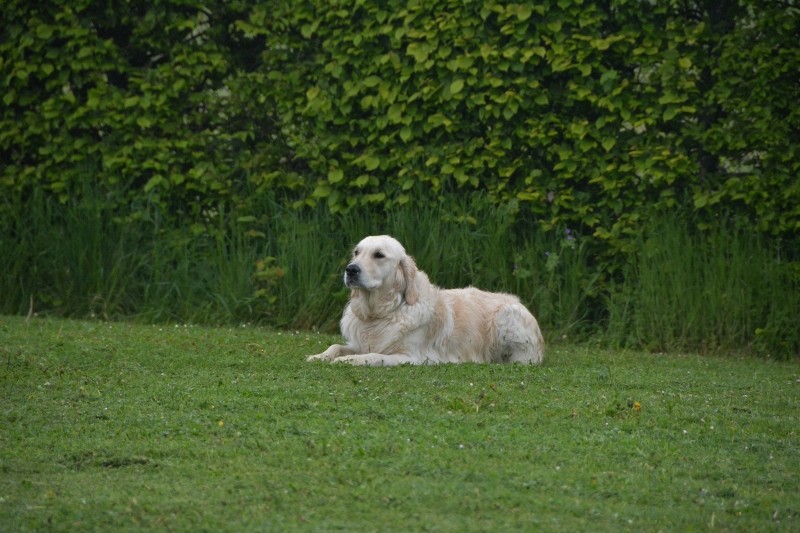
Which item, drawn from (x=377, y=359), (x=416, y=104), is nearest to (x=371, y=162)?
(x=416, y=104)

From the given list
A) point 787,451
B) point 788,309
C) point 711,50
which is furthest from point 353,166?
point 787,451

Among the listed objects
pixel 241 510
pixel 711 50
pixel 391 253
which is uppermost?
pixel 711 50

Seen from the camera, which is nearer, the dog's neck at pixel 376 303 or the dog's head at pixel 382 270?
the dog's head at pixel 382 270

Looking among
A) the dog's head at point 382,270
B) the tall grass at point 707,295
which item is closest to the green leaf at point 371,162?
the dog's head at point 382,270

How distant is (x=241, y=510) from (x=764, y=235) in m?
6.34

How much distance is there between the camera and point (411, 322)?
27.0 feet

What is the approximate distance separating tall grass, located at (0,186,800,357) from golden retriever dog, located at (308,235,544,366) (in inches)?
55.1

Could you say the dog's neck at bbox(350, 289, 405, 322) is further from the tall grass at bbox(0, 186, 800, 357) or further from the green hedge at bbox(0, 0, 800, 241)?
the green hedge at bbox(0, 0, 800, 241)

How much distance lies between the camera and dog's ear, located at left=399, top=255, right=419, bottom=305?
8328mm

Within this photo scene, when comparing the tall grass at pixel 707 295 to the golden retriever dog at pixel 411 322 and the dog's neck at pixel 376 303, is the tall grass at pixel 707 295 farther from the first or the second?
the dog's neck at pixel 376 303

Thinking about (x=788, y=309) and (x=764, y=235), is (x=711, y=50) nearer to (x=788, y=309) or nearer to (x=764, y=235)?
(x=764, y=235)

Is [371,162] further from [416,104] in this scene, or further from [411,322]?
[411,322]

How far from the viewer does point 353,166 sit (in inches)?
422

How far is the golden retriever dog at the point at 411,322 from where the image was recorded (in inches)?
322
